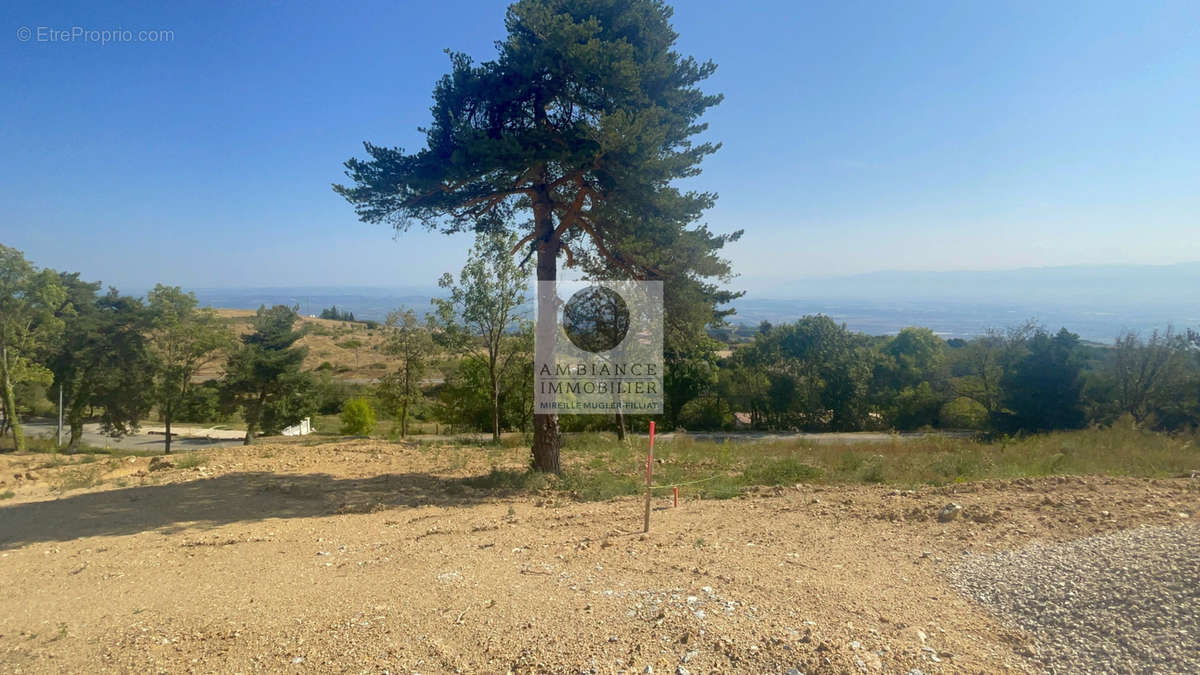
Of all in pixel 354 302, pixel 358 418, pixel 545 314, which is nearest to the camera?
pixel 545 314

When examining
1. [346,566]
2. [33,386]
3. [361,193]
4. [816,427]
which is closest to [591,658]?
[346,566]

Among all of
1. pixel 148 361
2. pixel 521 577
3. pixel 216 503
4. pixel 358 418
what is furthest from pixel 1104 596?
pixel 148 361

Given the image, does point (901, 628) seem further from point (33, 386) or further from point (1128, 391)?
point (33, 386)

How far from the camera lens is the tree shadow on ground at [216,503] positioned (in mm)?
7375

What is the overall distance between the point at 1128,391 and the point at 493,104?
3117 centimetres

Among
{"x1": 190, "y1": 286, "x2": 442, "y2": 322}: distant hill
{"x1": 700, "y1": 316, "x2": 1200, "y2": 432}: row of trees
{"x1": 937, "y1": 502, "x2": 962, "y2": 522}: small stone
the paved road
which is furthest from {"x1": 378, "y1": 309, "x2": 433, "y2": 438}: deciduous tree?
{"x1": 937, "y1": 502, "x2": 962, "y2": 522}: small stone

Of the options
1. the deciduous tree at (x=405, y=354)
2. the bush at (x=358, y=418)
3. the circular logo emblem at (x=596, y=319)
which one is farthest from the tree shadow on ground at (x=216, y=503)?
the bush at (x=358, y=418)

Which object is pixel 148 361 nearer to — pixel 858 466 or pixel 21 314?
pixel 21 314

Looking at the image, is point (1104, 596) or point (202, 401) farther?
point (202, 401)

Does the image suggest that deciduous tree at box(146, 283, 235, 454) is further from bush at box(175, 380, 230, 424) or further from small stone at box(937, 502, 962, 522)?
small stone at box(937, 502, 962, 522)

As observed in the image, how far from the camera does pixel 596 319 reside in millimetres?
13031

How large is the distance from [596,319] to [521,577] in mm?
8731

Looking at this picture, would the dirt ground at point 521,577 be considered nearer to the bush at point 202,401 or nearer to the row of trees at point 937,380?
the bush at point 202,401

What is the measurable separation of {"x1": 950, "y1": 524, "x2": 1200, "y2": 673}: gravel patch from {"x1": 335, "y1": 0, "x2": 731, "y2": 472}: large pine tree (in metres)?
6.41
